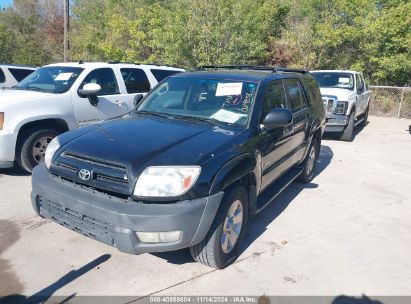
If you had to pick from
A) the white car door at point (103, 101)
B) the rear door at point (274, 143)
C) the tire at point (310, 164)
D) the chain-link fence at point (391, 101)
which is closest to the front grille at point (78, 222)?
the rear door at point (274, 143)

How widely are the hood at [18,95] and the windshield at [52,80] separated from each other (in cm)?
25

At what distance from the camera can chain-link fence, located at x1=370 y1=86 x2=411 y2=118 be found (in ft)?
49.7

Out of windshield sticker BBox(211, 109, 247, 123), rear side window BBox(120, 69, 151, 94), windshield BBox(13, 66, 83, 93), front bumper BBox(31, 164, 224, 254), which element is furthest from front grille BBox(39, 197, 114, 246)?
rear side window BBox(120, 69, 151, 94)

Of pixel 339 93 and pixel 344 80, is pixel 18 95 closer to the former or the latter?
pixel 339 93

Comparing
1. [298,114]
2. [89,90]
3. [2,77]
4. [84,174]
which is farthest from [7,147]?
[2,77]

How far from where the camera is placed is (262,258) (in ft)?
11.9

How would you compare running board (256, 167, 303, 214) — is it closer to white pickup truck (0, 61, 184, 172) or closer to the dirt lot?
the dirt lot

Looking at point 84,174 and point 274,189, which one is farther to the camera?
point 274,189

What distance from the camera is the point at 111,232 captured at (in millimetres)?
2828

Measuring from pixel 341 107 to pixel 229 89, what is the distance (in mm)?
6304

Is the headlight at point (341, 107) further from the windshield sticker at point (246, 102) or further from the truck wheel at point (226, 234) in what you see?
the truck wheel at point (226, 234)

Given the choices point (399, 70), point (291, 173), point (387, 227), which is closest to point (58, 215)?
point (291, 173)

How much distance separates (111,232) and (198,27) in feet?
43.1

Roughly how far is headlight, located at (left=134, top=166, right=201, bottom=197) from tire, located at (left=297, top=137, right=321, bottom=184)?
10.8ft
